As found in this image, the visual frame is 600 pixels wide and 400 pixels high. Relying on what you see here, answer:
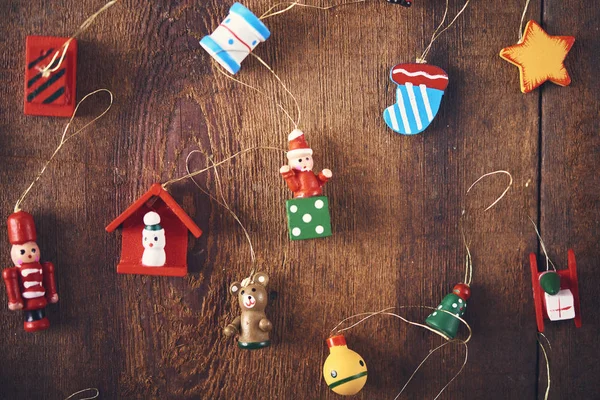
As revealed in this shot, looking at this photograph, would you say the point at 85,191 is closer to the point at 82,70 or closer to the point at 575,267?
the point at 82,70

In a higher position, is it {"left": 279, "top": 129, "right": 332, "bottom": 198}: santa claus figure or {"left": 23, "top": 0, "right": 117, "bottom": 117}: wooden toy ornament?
{"left": 23, "top": 0, "right": 117, "bottom": 117}: wooden toy ornament

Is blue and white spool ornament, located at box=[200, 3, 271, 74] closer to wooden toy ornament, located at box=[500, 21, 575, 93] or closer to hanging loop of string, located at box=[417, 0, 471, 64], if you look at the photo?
hanging loop of string, located at box=[417, 0, 471, 64]

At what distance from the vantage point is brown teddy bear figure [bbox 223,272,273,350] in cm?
101

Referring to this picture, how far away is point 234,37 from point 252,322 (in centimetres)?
51

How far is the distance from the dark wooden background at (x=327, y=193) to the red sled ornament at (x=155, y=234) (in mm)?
40

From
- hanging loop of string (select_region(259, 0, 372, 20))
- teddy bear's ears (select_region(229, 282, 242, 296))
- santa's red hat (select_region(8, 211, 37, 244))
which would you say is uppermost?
hanging loop of string (select_region(259, 0, 372, 20))

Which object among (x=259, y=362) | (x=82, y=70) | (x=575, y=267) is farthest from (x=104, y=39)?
(x=575, y=267)

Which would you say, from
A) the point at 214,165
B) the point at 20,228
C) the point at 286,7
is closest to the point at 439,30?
Result: the point at 286,7

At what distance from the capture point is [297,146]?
1017mm

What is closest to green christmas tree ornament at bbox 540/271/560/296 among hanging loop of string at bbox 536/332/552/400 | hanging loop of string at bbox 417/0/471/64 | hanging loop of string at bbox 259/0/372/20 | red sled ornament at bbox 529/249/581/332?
red sled ornament at bbox 529/249/581/332

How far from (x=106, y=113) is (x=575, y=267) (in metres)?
0.93

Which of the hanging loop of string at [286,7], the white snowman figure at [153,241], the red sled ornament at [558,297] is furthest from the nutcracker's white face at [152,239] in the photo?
the red sled ornament at [558,297]

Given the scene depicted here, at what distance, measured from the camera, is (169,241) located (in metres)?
1.06

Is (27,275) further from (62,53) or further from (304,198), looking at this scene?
(304,198)
